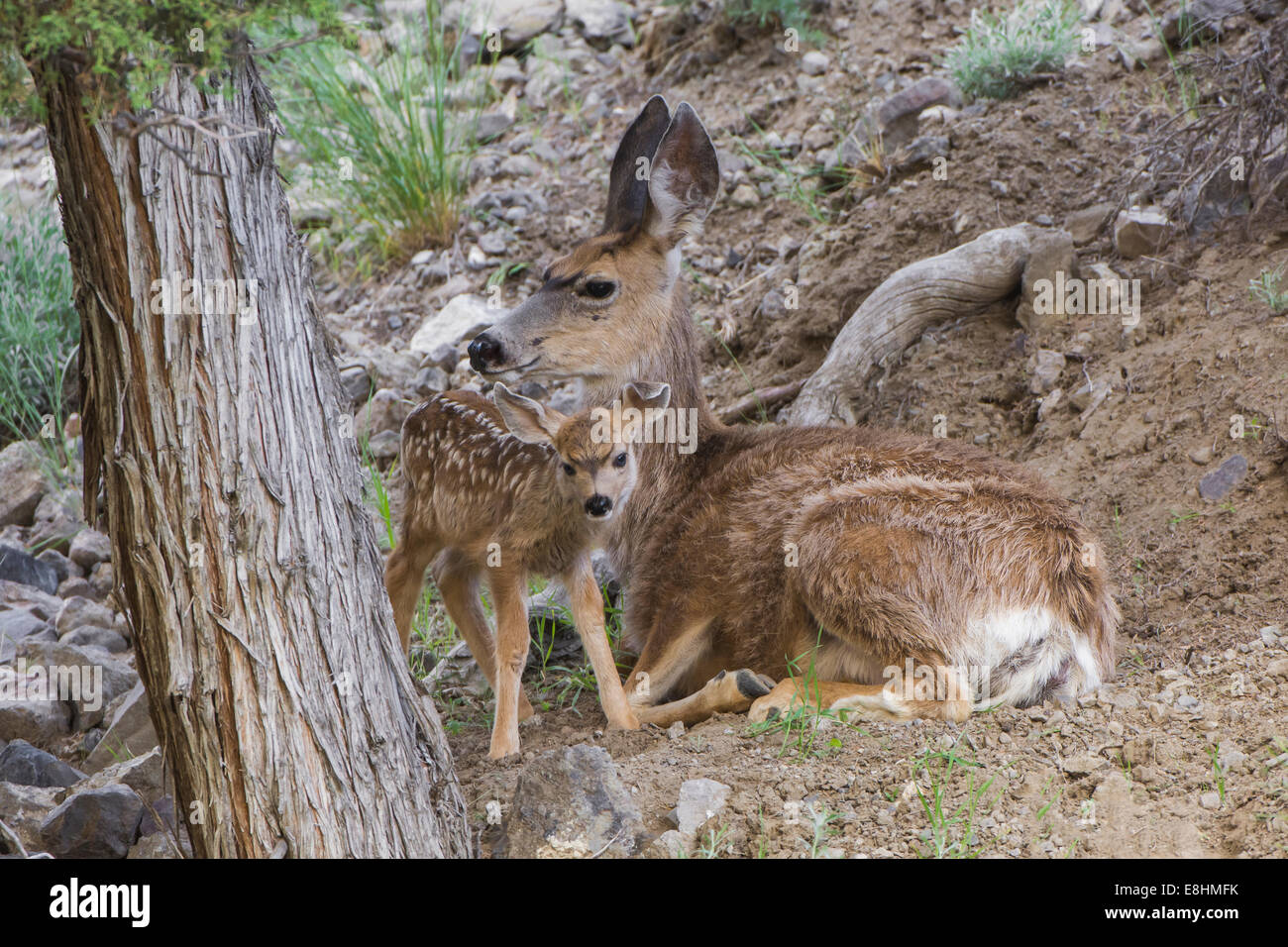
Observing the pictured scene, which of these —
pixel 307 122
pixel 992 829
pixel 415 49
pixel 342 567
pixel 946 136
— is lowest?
pixel 992 829

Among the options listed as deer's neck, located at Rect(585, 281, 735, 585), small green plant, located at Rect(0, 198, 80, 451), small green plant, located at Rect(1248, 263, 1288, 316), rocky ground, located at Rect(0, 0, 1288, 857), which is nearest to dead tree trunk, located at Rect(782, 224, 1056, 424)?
rocky ground, located at Rect(0, 0, 1288, 857)

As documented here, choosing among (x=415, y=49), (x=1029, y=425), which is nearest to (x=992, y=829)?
(x=1029, y=425)

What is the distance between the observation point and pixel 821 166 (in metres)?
8.91

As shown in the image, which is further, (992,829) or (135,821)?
(135,821)

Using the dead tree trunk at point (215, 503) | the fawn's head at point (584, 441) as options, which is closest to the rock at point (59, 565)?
the fawn's head at point (584, 441)

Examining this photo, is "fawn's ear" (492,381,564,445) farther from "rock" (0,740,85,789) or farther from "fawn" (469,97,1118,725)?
"rock" (0,740,85,789)

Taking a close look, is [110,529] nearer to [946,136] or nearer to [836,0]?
[946,136]

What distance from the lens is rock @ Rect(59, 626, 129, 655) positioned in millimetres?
6406

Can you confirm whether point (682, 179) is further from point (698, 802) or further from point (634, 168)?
point (698, 802)

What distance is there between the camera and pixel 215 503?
335cm

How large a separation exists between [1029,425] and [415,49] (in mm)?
6520

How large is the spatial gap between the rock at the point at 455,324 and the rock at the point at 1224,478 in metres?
4.56

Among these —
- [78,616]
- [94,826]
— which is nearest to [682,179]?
[94,826]

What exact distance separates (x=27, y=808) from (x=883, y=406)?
4.46 metres
